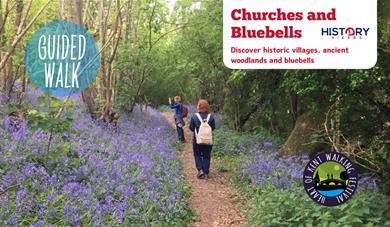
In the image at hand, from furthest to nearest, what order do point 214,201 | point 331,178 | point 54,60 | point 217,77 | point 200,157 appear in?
point 217,77 < point 200,157 < point 214,201 < point 54,60 < point 331,178

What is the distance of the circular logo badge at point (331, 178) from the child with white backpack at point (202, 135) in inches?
257

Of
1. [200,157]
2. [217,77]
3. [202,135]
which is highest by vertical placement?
[217,77]

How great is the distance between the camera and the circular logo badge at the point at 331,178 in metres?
2.79

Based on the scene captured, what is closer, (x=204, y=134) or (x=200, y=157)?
(x=204, y=134)

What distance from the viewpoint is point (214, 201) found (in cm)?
818

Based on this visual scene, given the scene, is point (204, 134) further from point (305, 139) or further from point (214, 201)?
point (305, 139)

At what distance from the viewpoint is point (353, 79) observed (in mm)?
6344

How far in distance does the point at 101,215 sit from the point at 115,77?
11497mm

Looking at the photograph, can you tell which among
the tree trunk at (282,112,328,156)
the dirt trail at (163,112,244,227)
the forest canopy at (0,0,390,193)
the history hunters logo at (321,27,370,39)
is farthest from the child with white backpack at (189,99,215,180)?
the history hunters logo at (321,27,370,39)

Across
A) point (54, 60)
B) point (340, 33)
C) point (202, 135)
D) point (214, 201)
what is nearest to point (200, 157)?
point (202, 135)

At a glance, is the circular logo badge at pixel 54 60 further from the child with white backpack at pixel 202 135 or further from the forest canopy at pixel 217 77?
the child with white backpack at pixel 202 135

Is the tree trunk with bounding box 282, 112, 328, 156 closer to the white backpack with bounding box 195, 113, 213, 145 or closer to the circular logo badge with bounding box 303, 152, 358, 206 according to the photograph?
the white backpack with bounding box 195, 113, 213, 145

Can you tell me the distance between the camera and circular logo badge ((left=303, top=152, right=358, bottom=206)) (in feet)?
9.16

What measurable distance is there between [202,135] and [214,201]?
5.52ft
